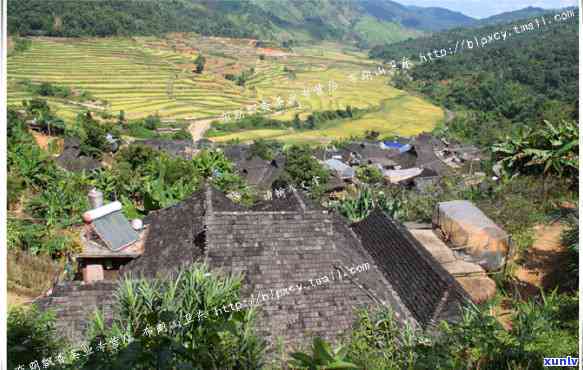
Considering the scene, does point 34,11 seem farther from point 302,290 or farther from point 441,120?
point 302,290

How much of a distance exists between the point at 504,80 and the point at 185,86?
193ft

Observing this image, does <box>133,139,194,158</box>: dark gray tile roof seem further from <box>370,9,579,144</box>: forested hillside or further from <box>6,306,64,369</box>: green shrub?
<box>370,9,579,144</box>: forested hillside

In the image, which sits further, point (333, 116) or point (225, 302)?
point (333, 116)

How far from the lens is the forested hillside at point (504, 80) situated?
242 feet

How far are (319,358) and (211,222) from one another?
558 centimetres

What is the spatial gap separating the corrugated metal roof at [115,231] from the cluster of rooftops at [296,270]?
0.67 meters

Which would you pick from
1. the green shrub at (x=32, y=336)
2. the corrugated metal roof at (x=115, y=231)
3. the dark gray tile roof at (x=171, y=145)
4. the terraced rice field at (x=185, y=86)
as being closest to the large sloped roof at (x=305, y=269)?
the green shrub at (x=32, y=336)

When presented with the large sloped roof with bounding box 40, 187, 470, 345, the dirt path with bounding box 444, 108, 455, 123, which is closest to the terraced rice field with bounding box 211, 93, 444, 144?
the dirt path with bounding box 444, 108, 455, 123

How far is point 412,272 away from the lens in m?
8.16

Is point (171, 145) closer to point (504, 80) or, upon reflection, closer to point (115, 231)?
point (115, 231)

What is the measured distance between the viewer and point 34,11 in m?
70.3

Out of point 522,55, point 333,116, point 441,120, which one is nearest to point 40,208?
point 333,116

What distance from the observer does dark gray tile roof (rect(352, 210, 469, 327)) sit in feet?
23.4

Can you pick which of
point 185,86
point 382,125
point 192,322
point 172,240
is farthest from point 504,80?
point 192,322
